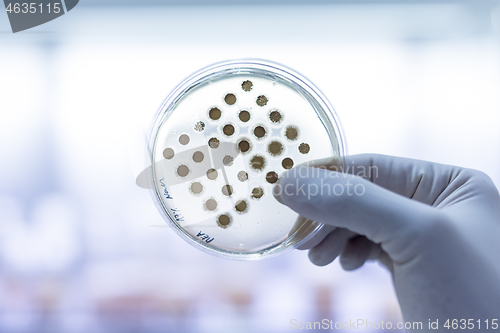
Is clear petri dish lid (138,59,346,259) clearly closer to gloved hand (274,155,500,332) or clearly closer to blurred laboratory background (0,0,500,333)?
gloved hand (274,155,500,332)

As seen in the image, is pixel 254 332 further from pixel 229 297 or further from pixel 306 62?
pixel 306 62

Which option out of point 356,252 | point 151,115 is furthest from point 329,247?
point 151,115

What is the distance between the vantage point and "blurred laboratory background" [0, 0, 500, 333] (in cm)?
116

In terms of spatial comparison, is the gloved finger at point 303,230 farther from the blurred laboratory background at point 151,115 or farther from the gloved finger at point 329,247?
the blurred laboratory background at point 151,115

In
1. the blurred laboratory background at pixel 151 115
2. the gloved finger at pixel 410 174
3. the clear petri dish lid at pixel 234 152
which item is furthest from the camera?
the blurred laboratory background at pixel 151 115

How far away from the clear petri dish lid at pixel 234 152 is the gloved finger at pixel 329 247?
153 millimetres

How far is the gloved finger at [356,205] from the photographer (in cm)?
64

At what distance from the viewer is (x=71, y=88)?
4.07ft

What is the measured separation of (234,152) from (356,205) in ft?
1.00

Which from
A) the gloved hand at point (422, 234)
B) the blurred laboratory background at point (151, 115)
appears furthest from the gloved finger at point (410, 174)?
the blurred laboratory background at point (151, 115)

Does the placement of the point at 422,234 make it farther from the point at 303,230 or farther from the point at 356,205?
the point at 303,230

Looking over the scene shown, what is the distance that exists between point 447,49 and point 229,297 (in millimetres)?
1376

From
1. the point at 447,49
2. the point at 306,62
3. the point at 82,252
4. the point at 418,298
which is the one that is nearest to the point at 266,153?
the point at 418,298

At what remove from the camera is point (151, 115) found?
1189 millimetres
